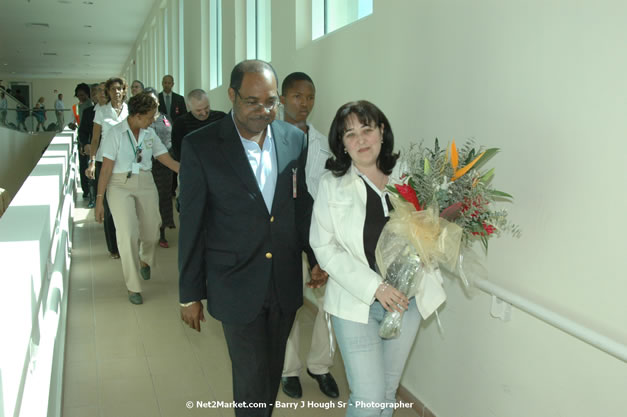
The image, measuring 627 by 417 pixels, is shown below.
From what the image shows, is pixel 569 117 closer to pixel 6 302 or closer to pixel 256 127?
pixel 256 127

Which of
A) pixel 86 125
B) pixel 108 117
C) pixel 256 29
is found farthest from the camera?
pixel 86 125

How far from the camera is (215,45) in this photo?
1123 cm

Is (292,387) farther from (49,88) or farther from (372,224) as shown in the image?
(49,88)

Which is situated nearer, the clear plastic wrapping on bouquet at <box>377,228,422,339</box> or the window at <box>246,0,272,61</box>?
the clear plastic wrapping on bouquet at <box>377,228,422,339</box>

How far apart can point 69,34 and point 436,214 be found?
24.5 metres

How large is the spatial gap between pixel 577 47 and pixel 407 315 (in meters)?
1.23

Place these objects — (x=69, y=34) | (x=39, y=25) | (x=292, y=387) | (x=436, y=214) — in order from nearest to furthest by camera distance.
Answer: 1. (x=436, y=214)
2. (x=292, y=387)
3. (x=39, y=25)
4. (x=69, y=34)

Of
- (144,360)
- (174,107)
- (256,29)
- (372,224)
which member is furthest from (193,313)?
(174,107)

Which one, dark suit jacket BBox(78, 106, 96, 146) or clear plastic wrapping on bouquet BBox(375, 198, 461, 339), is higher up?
dark suit jacket BBox(78, 106, 96, 146)

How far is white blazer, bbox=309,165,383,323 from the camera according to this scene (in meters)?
2.37

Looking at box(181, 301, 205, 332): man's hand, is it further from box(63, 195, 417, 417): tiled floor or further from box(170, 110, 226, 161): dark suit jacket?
box(170, 110, 226, 161): dark suit jacket

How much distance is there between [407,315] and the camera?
99.4 inches

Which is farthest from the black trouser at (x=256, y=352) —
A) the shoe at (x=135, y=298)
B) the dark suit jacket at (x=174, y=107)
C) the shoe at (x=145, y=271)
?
the dark suit jacket at (x=174, y=107)

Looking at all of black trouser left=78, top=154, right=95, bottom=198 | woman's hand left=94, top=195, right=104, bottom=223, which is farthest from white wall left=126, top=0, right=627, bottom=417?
black trouser left=78, top=154, right=95, bottom=198
